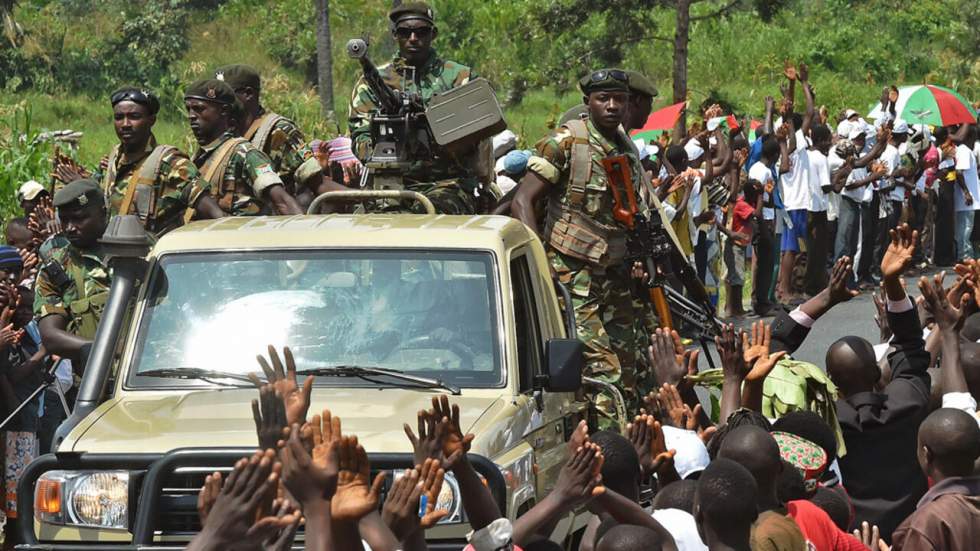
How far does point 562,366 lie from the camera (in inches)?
239

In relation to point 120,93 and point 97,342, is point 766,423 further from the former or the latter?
point 120,93

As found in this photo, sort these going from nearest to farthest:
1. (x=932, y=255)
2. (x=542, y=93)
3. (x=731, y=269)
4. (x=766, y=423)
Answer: (x=766, y=423), (x=731, y=269), (x=932, y=255), (x=542, y=93)

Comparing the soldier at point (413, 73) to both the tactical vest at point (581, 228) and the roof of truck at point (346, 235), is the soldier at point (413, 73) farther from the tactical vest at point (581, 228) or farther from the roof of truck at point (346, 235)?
the roof of truck at point (346, 235)

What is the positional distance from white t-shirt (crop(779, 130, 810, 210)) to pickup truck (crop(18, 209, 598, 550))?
35.4 feet

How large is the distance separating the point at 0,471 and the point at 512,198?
310cm

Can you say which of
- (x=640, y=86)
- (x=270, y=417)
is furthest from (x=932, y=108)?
(x=270, y=417)

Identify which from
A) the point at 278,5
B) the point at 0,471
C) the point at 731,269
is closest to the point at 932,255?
the point at 731,269

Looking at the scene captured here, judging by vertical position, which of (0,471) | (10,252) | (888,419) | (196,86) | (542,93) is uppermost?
(196,86)

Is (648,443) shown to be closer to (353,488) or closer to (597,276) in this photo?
(353,488)

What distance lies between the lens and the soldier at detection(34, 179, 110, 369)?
802 centimetres

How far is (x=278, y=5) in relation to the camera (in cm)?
3866

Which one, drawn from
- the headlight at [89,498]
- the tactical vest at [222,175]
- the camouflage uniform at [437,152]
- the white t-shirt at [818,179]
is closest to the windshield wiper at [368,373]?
the headlight at [89,498]

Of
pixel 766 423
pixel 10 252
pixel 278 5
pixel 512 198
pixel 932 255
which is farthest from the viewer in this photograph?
pixel 278 5

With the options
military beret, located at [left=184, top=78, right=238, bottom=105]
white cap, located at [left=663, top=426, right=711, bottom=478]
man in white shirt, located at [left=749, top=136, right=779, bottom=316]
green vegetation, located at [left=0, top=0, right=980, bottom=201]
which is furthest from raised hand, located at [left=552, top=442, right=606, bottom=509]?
green vegetation, located at [left=0, top=0, right=980, bottom=201]
